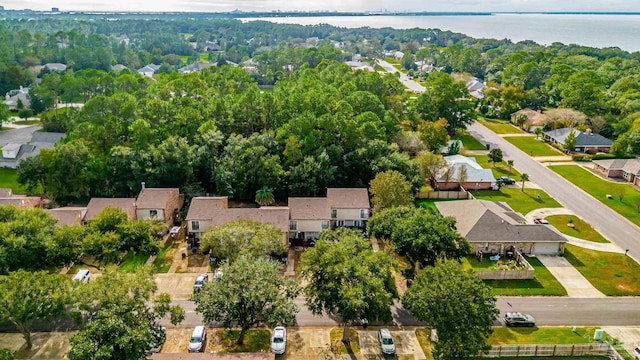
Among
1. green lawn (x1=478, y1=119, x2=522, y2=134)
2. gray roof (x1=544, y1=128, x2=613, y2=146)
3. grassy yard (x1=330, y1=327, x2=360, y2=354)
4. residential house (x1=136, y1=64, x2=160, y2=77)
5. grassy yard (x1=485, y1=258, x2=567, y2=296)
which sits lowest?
grassy yard (x1=330, y1=327, x2=360, y2=354)

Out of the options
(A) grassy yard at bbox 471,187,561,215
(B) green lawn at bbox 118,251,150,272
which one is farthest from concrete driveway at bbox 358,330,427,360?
(A) grassy yard at bbox 471,187,561,215

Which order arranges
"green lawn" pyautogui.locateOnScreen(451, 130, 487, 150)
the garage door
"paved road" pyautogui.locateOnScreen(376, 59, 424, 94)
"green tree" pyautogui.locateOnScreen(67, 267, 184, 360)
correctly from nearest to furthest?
"green tree" pyautogui.locateOnScreen(67, 267, 184, 360), the garage door, "green lawn" pyautogui.locateOnScreen(451, 130, 487, 150), "paved road" pyautogui.locateOnScreen(376, 59, 424, 94)

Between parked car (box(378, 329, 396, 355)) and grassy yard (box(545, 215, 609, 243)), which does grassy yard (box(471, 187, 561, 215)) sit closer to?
grassy yard (box(545, 215, 609, 243))

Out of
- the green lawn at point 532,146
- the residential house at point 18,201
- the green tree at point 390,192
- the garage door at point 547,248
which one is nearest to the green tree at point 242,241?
the green tree at point 390,192

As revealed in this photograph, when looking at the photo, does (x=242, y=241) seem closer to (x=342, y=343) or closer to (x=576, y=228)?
(x=342, y=343)

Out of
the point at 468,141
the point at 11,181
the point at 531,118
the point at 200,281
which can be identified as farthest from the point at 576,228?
the point at 11,181

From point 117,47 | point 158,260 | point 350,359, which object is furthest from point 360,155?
point 117,47

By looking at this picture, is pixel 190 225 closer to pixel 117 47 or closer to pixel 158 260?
pixel 158 260
